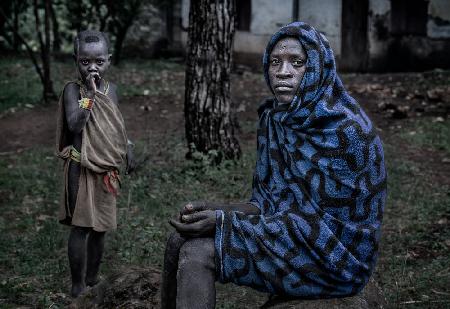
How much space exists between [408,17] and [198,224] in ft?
44.7

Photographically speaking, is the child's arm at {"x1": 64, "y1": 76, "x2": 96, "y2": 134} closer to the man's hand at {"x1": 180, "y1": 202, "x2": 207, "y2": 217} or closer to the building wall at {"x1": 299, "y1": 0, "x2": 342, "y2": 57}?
the man's hand at {"x1": 180, "y1": 202, "x2": 207, "y2": 217}

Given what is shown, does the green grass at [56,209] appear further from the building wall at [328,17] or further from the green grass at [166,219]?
the building wall at [328,17]

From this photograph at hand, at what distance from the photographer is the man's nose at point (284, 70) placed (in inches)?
119

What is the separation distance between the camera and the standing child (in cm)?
413

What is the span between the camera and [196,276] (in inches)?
115

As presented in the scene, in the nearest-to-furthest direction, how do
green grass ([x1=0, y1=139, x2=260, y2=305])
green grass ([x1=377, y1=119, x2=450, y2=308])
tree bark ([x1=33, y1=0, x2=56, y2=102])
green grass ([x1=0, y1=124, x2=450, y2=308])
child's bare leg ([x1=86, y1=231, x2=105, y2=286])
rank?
child's bare leg ([x1=86, y1=231, x2=105, y2=286]) < green grass ([x1=377, y1=119, x2=450, y2=308]) < green grass ([x1=0, y1=124, x2=450, y2=308]) < green grass ([x1=0, y1=139, x2=260, y2=305]) < tree bark ([x1=33, y1=0, x2=56, y2=102])

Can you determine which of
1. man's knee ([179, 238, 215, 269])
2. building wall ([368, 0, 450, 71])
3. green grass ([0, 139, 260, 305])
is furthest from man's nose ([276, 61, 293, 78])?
building wall ([368, 0, 450, 71])

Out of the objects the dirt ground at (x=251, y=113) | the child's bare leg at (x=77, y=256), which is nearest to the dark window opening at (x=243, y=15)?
the dirt ground at (x=251, y=113)

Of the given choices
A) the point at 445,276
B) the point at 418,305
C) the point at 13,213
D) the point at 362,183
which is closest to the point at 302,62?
the point at 362,183

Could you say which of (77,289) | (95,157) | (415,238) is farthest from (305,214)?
(415,238)

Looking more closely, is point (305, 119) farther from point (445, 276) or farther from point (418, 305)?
point (445, 276)

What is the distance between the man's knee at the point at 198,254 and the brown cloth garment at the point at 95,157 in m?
1.35

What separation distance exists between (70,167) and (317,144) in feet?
6.16

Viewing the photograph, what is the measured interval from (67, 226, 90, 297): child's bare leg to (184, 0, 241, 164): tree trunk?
2.96m
